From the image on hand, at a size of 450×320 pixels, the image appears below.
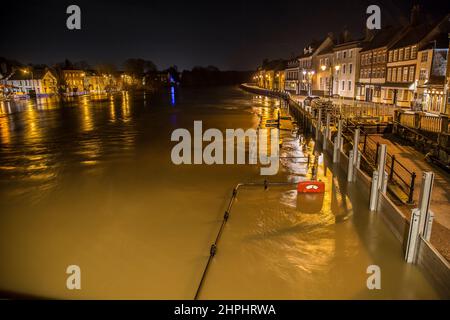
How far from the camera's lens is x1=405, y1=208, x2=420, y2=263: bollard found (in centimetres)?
621

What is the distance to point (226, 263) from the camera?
284 inches

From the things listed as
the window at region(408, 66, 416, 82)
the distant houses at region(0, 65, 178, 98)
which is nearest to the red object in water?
the window at region(408, 66, 416, 82)

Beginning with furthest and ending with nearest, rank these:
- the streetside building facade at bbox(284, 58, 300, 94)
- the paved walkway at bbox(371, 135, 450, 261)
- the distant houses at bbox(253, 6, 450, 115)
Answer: the streetside building facade at bbox(284, 58, 300, 94) → the distant houses at bbox(253, 6, 450, 115) → the paved walkway at bbox(371, 135, 450, 261)

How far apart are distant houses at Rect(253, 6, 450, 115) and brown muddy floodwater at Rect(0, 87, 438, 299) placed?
21.4 metres

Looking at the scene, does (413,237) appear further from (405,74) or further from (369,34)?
(369,34)

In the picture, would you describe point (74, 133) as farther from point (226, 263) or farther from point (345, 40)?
point (345, 40)

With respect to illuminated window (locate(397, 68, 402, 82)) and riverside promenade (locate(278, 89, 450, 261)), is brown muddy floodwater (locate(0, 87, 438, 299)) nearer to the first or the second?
riverside promenade (locate(278, 89, 450, 261))

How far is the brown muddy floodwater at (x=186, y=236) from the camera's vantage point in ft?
21.2

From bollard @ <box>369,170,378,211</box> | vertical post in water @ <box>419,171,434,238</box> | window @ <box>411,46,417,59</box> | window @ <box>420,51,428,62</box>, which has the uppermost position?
window @ <box>411,46,417,59</box>

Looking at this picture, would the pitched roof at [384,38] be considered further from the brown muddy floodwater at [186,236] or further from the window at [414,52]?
the brown muddy floodwater at [186,236]

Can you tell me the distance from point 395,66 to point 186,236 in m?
37.5

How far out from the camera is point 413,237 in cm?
655
